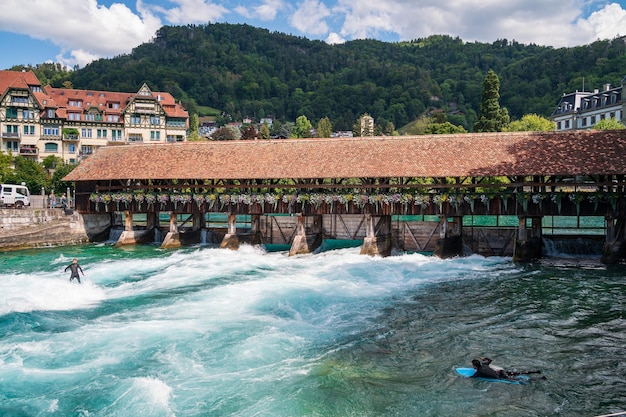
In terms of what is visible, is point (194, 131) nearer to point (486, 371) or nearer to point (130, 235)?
point (130, 235)

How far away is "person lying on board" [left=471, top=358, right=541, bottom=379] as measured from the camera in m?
13.0

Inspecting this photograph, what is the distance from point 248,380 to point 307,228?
22002mm

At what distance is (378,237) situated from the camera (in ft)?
103

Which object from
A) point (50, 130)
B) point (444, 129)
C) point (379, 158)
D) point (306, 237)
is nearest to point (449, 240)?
point (379, 158)

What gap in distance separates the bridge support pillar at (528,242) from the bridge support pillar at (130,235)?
928 inches

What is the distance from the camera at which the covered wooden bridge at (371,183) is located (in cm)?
2811

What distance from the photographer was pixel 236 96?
193 meters

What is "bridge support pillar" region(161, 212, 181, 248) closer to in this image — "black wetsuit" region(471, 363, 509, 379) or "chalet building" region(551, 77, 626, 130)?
"black wetsuit" region(471, 363, 509, 379)

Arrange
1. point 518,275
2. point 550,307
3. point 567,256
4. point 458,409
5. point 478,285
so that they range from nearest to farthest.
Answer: point 458,409
point 550,307
point 478,285
point 518,275
point 567,256

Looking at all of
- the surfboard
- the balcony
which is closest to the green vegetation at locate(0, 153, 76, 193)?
the balcony

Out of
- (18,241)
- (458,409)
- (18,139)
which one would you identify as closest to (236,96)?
(18,139)

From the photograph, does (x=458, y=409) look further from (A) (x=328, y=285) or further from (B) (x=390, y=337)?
(A) (x=328, y=285)

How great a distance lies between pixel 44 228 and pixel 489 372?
3172 cm

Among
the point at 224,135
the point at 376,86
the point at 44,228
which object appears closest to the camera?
the point at 44,228
